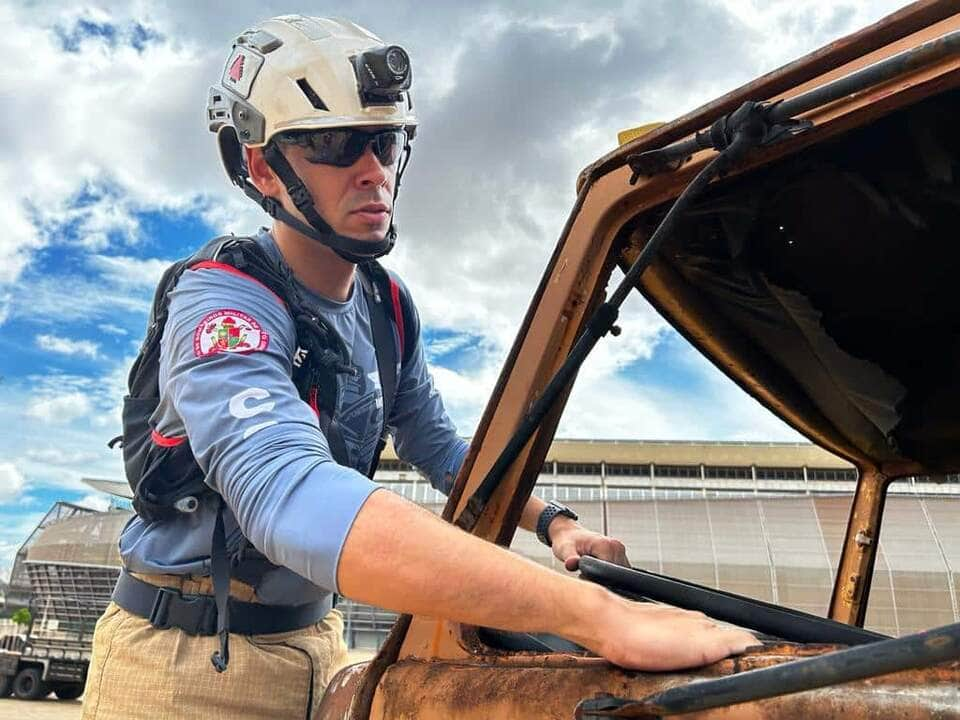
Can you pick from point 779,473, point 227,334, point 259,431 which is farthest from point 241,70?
point 779,473

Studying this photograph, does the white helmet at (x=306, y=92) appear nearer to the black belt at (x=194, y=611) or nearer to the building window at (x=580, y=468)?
the black belt at (x=194, y=611)

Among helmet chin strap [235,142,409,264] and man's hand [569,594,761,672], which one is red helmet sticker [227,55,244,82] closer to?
helmet chin strap [235,142,409,264]

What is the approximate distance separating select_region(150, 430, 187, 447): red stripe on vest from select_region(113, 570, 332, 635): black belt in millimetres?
435

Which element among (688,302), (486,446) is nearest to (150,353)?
(486,446)

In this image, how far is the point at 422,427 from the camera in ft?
9.46

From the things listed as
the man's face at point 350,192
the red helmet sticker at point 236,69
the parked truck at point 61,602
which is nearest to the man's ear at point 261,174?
the man's face at point 350,192

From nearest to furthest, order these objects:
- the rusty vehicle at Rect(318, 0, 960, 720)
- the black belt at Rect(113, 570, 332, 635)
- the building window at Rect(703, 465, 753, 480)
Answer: the rusty vehicle at Rect(318, 0, 960, 720), the black belt at Rect(113, 570, 332, 635), the building window at Rect(703, 465, 753, 480)

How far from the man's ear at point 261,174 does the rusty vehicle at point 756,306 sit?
3.55 ft

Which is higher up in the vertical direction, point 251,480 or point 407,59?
point 407,59

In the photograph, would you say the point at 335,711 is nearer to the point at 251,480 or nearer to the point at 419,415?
the point at 251,480

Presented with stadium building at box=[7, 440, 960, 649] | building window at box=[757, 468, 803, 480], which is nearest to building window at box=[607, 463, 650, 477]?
stadium building at box=[7, 440, 960, 649]

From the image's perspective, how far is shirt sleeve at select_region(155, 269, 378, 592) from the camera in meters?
1.48

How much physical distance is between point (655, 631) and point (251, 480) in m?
0.83

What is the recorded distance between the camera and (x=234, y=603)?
2.25 meters
